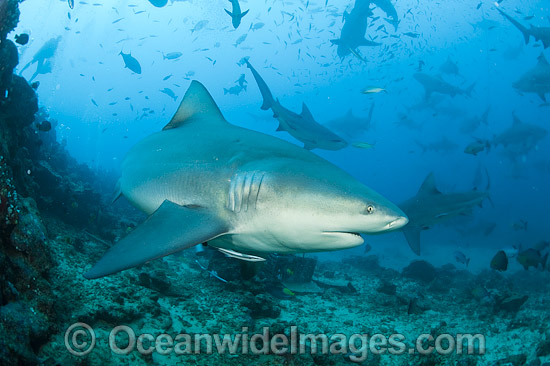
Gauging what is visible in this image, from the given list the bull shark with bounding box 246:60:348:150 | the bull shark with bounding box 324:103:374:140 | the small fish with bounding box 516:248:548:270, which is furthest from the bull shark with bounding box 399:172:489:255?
the bull shark with bounding box 324:103:374:140

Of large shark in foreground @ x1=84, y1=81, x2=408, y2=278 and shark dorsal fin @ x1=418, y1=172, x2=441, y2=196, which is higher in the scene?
large shark in foreground @ x1=84, y1=81, x2=408, y2=278

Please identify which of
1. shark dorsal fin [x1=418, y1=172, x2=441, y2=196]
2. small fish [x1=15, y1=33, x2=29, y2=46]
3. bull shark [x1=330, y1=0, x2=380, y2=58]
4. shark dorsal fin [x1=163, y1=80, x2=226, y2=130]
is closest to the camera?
shark dorsal fin [x1=163, y1=80, x2=226, y2=130]

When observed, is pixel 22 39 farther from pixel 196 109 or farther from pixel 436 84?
pixel 436 84

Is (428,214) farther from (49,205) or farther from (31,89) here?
(31,89)

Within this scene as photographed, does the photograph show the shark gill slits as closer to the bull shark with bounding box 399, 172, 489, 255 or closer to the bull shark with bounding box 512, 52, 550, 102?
the bull shark with bounding box 399, 172, 489, 255

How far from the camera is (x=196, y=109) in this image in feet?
14.8

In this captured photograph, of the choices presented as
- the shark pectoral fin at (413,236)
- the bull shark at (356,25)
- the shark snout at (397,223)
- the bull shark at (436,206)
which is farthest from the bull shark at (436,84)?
the shark snout at (397,223)

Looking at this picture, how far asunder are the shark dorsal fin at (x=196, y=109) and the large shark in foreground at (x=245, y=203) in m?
0.93

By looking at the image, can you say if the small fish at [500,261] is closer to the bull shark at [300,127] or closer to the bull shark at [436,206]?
the bull shark at [436,206]

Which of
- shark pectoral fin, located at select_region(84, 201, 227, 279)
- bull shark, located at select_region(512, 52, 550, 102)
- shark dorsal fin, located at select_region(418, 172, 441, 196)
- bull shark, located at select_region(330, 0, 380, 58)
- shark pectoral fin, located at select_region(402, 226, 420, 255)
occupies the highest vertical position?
bull shark, located at select_region(330, 0, 380, 58)

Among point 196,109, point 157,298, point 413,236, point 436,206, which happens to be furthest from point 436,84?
point 157,298

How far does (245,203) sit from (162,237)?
2.37ft

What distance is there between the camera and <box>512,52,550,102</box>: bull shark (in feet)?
58.6

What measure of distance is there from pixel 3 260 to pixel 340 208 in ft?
9.74
